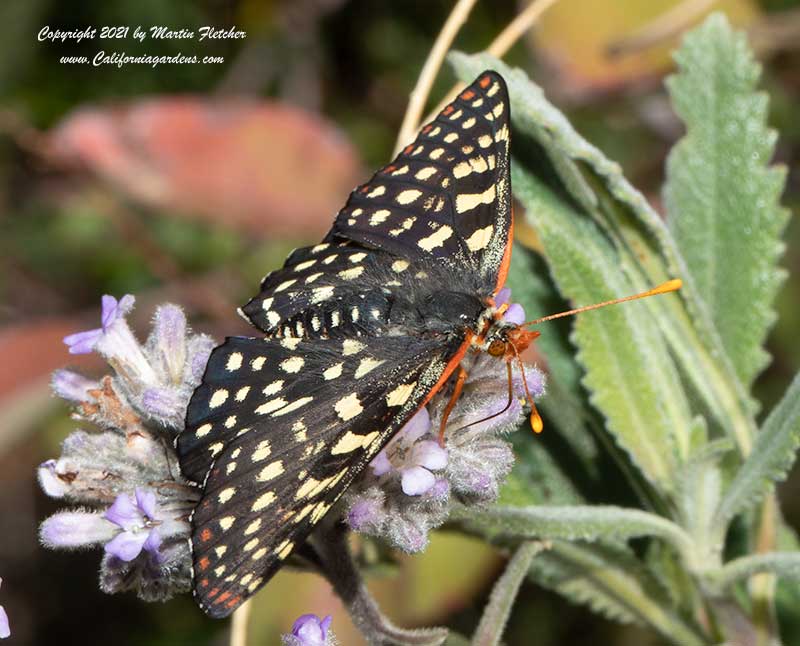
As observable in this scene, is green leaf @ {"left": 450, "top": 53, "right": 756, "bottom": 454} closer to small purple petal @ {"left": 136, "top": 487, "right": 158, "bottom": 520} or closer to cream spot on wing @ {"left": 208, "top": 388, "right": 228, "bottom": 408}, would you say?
cream spot on wing @ {"left": 208, "top": 388, "right": 228, "bottom": 408}

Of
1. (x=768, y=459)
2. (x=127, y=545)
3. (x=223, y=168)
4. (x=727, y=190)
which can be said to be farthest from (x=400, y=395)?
(x=223, y=168)

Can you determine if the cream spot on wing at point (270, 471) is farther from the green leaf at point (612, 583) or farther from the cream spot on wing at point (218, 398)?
the green leaf at point (612, 583)

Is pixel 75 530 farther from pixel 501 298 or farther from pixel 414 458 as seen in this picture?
pixel 501 298

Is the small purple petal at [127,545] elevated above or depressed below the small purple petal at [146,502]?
below

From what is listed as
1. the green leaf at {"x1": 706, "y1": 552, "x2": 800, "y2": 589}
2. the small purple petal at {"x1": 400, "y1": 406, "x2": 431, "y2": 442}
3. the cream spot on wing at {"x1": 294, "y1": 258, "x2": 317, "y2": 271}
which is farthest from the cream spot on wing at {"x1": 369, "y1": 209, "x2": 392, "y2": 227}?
the green leaf at {"x1": 706, "y1": 552, "x2": 800, "y2": 589}

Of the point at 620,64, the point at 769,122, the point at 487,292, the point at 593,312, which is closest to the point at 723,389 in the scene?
the point at 593,312

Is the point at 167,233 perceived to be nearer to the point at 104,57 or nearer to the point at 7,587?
the point at 104,57

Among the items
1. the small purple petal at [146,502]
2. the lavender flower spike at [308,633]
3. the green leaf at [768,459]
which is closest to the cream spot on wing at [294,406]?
the small purple petal at [146,502]

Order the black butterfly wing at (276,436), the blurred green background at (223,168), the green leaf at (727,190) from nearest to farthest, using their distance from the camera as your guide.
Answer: the black butterfly wing at (276,436), the green leaf at (727,190), the blurred green background at (223,168)
